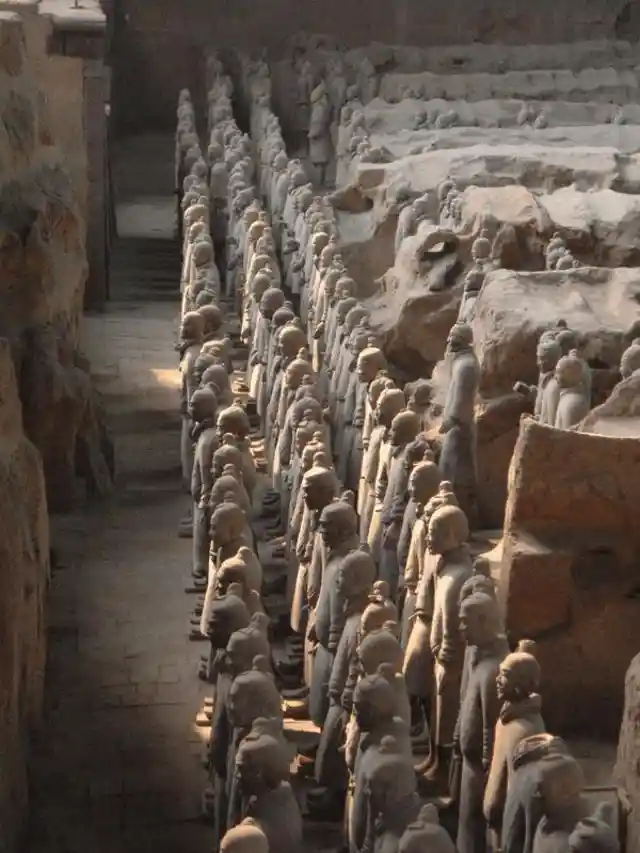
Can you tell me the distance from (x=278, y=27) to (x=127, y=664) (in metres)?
10.4

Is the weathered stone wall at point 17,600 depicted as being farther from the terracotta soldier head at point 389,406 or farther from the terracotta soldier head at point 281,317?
the terracotta soldier head at point 281,317

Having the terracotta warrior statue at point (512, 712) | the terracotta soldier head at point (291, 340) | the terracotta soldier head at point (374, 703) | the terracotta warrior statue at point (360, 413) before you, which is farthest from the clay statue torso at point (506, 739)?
the terracotta soldier head at point (291, 340)

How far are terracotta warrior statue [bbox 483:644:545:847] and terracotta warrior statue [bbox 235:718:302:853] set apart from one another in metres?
0.64

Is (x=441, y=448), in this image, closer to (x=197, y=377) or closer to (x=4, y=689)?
(x=197, y=377)

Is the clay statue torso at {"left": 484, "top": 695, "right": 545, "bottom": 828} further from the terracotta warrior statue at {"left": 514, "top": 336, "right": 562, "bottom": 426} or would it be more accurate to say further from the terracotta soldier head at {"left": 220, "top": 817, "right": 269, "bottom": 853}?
the terracotta warrior statue at {"left": 514, "top": 336, "right": 562, "bottom": 426}

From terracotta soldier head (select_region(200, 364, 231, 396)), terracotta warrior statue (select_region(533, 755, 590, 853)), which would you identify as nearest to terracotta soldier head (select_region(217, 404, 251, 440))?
terracotta soldier head (select_region(200, 364, 231, 396))

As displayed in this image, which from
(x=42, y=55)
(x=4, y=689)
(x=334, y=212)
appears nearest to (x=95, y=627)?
(x=4, y=689)

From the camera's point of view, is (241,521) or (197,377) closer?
(241,521)

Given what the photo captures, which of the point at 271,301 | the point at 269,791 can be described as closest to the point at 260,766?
the point at 269,791

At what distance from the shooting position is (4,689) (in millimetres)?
4848

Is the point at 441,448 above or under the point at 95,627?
above

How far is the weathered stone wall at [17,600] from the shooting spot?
16.0ft

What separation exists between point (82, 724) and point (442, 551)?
1.55 m

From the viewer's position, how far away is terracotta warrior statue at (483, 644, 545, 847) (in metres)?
4.37
